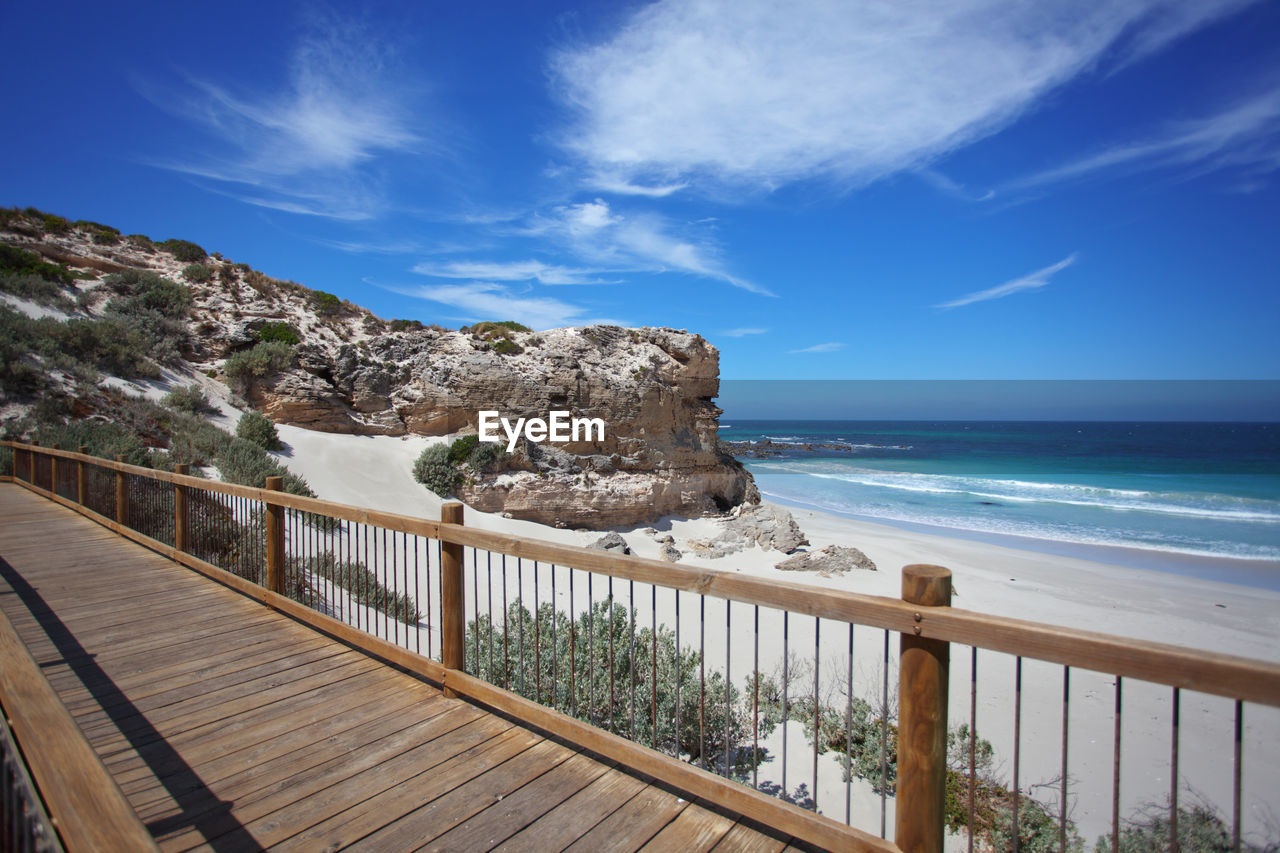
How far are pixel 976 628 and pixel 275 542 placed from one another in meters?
5.61

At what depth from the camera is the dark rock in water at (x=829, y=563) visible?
14.8m

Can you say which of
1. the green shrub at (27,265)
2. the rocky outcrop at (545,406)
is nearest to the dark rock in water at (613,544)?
the rocky outcrop at (545,406)

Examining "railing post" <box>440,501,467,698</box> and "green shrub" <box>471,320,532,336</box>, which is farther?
"green shrub" <box>471,320,532,336</box>

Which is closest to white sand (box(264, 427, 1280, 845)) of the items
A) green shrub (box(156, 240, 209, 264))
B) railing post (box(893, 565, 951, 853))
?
railing post (box(893, 565, 951, 853))

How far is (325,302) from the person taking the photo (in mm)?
23828

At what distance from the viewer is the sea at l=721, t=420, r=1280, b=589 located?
20.5 meters

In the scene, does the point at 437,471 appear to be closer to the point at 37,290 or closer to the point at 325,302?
the point at 325,302

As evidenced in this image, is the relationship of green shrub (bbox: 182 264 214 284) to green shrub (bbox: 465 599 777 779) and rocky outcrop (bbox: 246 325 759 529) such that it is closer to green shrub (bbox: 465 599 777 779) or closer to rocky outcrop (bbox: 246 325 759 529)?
rocky outcrop (bbox: 246 325 759 529)

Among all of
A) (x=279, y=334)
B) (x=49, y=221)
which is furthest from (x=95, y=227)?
(x=279, y=334)

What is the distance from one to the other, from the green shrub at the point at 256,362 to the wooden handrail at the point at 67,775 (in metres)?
19.1

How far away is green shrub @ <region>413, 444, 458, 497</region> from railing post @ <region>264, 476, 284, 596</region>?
11950 mm

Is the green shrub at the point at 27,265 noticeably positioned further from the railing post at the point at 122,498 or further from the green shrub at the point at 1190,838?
the green shrub at the point at 1190,838

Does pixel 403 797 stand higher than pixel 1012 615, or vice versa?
pixel 403 797

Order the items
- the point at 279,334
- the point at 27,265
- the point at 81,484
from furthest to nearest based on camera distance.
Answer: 1. the point at 279,334
2. the point at 27,265
3. the point at 81,484
